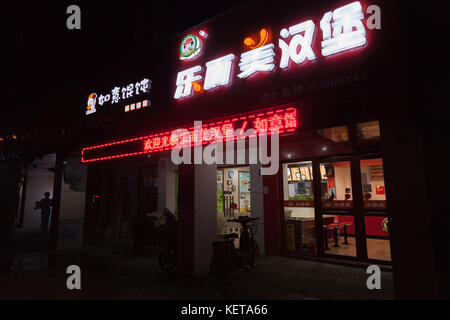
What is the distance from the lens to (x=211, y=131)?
243 inches

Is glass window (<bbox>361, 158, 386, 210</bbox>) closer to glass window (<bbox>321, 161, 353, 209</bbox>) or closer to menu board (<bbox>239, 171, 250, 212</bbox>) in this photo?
glass window (<bbox>321, 161, 353, 209</bbox>)

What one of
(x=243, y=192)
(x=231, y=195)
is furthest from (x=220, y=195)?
(x=243, y=192)

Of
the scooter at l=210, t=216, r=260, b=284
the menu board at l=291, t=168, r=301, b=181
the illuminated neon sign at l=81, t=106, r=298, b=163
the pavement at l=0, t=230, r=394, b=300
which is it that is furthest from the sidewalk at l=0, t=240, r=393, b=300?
the illuminated neon sign at l=81, t=106, r=298, b=163

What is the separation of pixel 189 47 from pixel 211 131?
10.3 ft

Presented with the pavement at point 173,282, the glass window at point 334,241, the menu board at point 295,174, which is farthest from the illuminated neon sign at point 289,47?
the glass window at point 334,241

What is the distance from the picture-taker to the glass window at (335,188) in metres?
8.17

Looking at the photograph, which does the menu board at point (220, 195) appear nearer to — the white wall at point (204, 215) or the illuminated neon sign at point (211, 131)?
the white wall at point (204, 215)

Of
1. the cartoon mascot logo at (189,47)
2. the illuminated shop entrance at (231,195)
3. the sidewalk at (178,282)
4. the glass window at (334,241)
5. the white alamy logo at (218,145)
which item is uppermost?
the cartoon mascot logo at (189,47)

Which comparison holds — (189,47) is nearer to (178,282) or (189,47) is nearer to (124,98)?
(124,98)

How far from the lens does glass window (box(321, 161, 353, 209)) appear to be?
817cm

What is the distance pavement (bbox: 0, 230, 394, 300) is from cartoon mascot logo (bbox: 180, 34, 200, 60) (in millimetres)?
5951

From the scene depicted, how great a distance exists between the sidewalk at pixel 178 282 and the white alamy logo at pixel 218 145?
294 centimetres

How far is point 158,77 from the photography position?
28.4 ft
